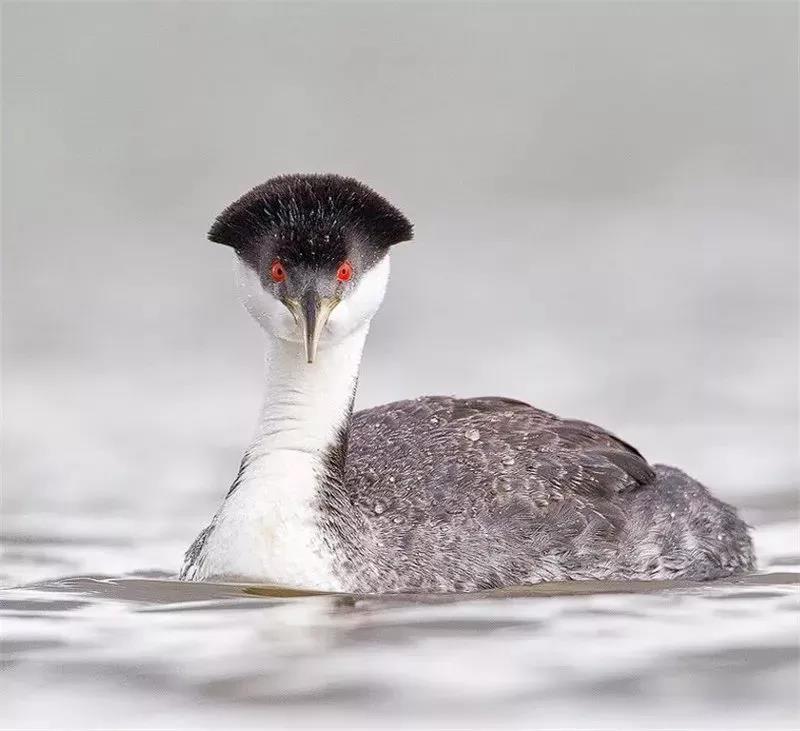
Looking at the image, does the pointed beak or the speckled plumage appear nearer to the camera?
the pointed beak

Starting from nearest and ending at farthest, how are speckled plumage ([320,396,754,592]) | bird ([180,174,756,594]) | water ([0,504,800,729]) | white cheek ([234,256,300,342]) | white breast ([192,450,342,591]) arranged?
water ([0,504,800,729]) → white breast ([192,450,342,591]) → bird ([180,174,756,594]) → white cheek ([234,256,300,342]) → speckled plumage ([320,396,754,592])

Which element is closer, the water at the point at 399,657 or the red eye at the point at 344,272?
the water at the point at 399,657

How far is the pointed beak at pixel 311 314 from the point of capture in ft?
35.4

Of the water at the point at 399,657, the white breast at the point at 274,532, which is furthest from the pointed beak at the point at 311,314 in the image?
the water at the point at 399,657

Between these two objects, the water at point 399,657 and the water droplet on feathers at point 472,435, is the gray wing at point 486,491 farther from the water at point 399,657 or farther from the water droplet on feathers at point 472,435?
the water at point 399,657

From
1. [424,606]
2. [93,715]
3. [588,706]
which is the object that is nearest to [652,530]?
[424,606]

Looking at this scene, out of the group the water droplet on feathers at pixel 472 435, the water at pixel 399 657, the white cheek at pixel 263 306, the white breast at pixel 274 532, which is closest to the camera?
the water at pixel 399 657

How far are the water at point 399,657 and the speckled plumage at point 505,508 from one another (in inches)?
13.0

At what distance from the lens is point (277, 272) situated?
10.9 m

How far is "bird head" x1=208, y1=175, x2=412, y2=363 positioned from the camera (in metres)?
10.9

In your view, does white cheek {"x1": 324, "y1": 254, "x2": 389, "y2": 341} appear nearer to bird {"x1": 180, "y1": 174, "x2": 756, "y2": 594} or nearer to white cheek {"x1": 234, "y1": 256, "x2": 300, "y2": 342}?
bird {"x1": 180, "y1": 174, "x2": 756, "y2": 594}

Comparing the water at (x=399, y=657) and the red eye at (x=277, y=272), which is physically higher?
the red eye at (x=277, y=272)

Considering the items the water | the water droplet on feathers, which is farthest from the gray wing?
the water

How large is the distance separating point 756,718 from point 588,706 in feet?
2.18
